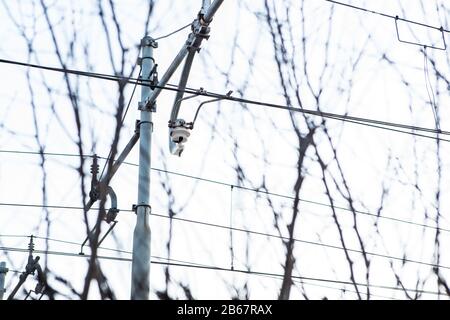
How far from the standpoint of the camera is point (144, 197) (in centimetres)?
601

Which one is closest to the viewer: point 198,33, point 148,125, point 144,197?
point 198,33

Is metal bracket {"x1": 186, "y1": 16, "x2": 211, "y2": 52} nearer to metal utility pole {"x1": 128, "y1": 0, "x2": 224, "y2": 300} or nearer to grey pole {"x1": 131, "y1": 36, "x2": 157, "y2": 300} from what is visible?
metal utility pole {"x1": 128, "y1": 0, "x2": 224, "y2": 300}

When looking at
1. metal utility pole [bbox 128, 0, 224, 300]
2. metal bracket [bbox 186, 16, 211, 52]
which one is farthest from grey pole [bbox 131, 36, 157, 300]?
metal bracket [bbox 186, 16, 211, 52]

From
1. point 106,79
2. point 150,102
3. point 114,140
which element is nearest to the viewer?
point 114,140

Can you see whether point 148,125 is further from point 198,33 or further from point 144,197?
point 198,33

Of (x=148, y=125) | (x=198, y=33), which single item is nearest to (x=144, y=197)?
(x=148, y=125)

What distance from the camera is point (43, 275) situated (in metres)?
3.35

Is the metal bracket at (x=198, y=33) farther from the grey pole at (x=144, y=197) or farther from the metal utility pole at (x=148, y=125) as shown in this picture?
the grey pole at (x=144, y=197)

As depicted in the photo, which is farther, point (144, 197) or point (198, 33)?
point (144, 197)

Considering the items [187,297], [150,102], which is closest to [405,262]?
[187,297]
